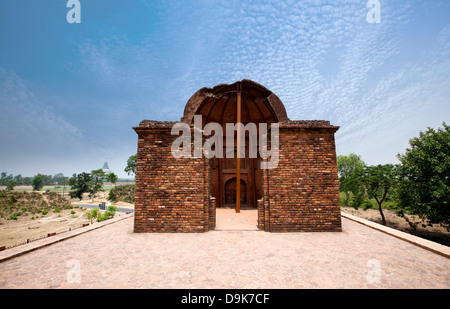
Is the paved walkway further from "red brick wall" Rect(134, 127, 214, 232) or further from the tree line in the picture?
the tree line

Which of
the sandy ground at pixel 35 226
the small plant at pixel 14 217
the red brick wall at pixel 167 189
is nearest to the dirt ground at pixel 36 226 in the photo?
the sandy ground at pixel 35 226

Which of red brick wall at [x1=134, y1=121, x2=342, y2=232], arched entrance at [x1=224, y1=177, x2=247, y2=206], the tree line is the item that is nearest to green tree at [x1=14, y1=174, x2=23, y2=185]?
arched entrance at [x1=224, y1=177, x2=247, y2=206]

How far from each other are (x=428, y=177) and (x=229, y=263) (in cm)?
1419

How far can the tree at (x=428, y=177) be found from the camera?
9.67 metres

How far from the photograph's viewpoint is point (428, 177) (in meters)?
10.7

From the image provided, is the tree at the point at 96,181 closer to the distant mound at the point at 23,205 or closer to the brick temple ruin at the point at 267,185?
the distant mound at the point at 23,205

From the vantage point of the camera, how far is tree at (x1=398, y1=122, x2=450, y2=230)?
31.7ft

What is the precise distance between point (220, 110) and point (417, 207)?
13857 mm

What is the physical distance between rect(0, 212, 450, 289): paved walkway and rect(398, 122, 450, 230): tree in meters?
8.39

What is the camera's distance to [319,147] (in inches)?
245

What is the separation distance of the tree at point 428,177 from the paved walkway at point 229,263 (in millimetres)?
8390

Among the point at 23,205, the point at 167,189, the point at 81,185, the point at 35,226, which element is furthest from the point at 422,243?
the point at 81,185

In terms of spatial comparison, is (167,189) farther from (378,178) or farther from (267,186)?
(378,178)
